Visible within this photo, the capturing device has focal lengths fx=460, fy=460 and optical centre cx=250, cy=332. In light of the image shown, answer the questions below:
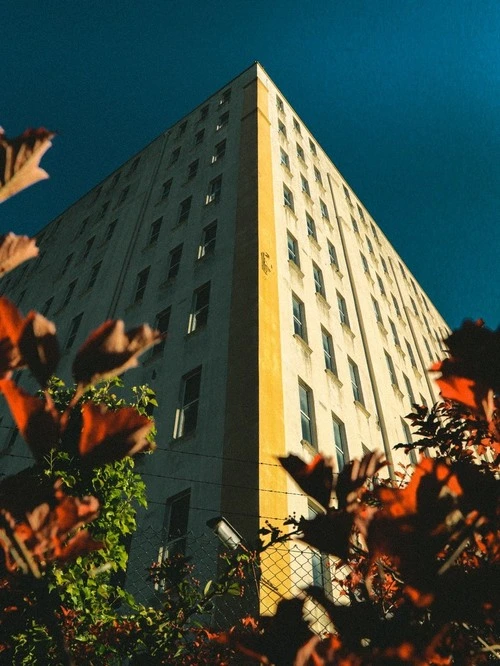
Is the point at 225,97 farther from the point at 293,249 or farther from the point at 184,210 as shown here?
the point at 293,249

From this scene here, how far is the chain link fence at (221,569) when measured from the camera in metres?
6.45

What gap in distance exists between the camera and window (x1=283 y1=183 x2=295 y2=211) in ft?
53.5

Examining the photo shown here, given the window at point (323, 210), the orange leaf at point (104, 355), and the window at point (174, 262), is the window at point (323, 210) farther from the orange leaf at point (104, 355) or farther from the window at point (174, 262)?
the orange leaf at point (104, 355)

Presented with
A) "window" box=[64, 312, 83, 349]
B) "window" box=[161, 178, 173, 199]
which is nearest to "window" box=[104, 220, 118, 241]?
"window" box=[161, 178, 173, 199]

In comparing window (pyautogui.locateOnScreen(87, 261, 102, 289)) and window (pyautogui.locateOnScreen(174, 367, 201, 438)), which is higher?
window (pyautogui.locateOnScreen(87, 261, 102, 289))

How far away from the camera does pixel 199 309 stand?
12367 mm

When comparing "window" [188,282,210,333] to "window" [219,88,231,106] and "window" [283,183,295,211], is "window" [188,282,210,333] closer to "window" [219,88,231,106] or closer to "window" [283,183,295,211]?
"window" [283,183,295,211]

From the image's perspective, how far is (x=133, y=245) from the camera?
1773cm

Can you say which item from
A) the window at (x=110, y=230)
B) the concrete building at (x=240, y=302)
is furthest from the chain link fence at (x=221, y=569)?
the window at (x=110, y=230)

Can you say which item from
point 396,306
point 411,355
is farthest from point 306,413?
point 396,306

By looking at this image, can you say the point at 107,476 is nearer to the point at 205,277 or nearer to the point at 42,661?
the point at 42,661

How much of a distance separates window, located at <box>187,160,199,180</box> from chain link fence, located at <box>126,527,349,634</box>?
45.9 feet

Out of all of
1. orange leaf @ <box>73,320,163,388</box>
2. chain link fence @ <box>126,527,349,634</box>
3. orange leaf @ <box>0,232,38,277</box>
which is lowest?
orange leaf @ <box>73,320,163,388</box>

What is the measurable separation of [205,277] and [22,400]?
39.3 feet
